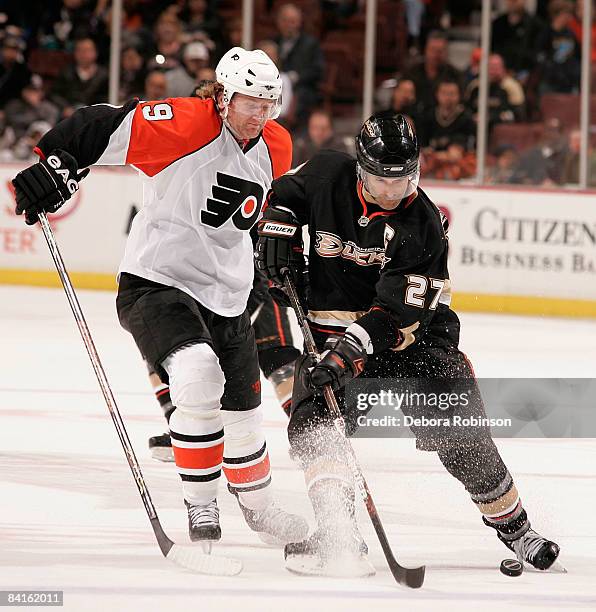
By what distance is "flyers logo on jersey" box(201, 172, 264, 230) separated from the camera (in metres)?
3.35

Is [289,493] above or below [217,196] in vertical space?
below

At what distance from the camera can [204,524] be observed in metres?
3.30

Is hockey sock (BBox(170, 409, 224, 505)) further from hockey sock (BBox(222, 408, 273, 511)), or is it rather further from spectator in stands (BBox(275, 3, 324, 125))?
spectator in stands (BBox(275, 3, 324, 125))

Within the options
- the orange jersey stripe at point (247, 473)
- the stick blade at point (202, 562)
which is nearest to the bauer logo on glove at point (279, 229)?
the orange jersey stripe at point (247, 473)

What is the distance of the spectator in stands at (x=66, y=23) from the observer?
9.43m

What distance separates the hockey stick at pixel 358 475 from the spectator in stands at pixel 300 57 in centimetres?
548

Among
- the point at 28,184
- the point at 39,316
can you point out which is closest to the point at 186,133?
the point at 28,184

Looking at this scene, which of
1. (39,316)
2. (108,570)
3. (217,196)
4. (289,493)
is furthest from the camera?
(39,316)

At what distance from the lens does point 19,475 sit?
4.08 metres

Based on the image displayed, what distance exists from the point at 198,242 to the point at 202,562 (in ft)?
2.49

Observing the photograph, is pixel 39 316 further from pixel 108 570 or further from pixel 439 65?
pixel 108 570

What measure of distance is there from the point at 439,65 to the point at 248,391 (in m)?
5.53

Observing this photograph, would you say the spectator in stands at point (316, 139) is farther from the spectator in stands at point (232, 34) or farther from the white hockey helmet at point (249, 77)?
the white hockey helmet at point (249, 77)

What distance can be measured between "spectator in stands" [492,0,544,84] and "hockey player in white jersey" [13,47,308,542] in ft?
17.4
